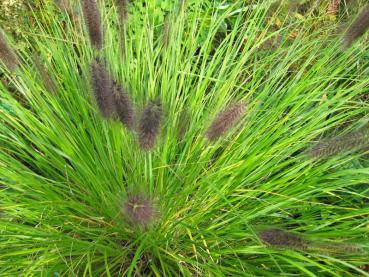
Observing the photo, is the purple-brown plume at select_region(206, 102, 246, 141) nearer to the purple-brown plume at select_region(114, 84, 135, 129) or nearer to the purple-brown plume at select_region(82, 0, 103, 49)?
the purple-brown plume at select_region(114, 84, 135, 129)

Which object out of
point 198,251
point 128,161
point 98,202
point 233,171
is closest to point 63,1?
point 128,161

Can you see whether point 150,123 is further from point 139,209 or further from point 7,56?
point 7,56

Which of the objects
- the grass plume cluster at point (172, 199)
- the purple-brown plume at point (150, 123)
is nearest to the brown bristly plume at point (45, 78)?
the grass plume cluster at point (172, 199)

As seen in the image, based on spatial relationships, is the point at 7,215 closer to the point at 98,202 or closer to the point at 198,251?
the point at 98,202

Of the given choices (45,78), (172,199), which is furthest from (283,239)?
(45,78)

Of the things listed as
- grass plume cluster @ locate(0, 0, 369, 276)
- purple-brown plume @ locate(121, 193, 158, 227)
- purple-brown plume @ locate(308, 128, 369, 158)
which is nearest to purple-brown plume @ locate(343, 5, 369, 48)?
grass plume cluster @ locate(0, 0, 369, 276)
